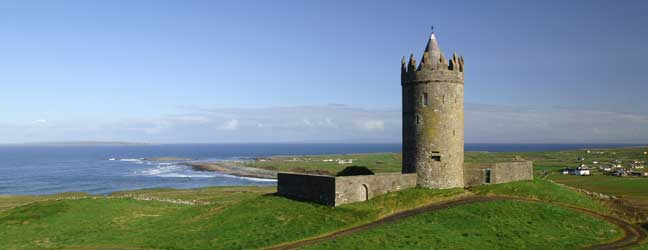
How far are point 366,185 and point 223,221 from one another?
9532 mm

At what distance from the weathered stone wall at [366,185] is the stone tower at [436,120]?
141cm

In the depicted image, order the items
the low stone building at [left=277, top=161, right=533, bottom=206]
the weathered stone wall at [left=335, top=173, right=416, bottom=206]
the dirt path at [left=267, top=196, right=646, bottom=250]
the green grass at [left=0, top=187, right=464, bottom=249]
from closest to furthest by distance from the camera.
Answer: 1. the dirt path at [left=267, top=196, right=646, bottom=250]
2. the green grass at [left=0, top=187, right=464, bottom=249]
3. the weathered stone wall at [left=335, top=173, right=416, bottom=206]
4. the low stone building at [left=277, top=161, right=533, bottom=206]

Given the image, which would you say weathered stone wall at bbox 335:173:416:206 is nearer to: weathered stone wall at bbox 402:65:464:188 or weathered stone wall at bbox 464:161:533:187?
weathered stone wall at bbox 402:65:464:188

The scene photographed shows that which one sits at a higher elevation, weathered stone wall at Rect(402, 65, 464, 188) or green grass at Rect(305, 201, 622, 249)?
weathered stone wall at Rect(402, 65, 464, 188)

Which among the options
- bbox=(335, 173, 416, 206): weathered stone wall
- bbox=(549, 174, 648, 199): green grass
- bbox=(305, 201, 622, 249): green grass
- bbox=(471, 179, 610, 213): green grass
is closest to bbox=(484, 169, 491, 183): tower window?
bbox=(471, 179, 610, 213): green grass

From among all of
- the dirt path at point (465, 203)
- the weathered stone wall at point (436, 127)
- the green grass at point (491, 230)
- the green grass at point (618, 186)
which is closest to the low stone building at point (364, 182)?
the weathered stone wall at point (436, 127)

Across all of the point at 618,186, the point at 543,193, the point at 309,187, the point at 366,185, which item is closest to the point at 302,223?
the point at 309,187

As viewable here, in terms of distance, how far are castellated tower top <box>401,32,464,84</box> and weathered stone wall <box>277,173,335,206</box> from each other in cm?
958

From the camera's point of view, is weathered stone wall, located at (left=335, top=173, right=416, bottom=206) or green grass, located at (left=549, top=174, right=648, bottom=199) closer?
weathered stone wall, located at (left=335, top=173, right=416, bottom=206)

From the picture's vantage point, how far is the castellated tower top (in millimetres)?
33844

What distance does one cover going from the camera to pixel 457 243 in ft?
74.2

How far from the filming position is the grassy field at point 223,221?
2711 cm

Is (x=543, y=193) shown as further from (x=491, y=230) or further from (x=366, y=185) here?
(x=366, y=185)

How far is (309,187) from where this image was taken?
1328 inches
